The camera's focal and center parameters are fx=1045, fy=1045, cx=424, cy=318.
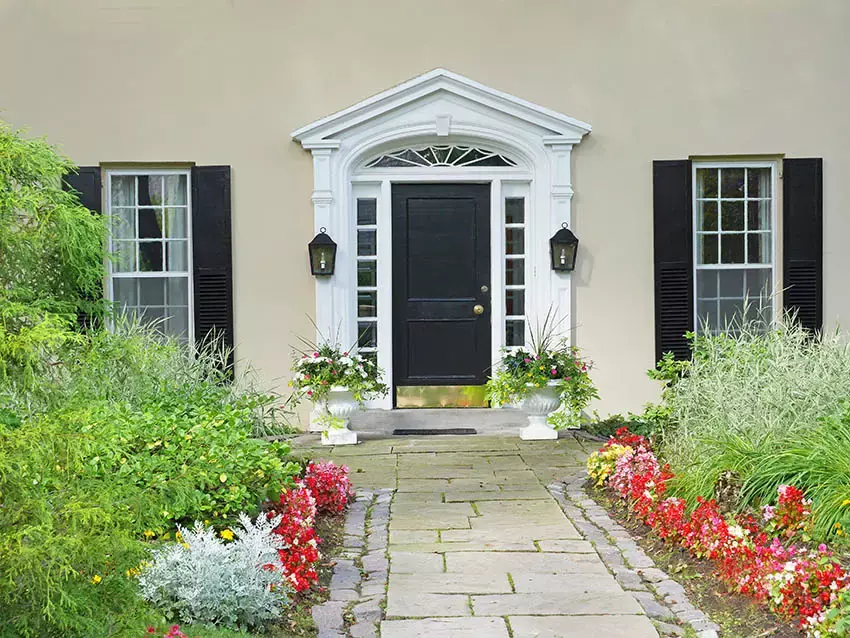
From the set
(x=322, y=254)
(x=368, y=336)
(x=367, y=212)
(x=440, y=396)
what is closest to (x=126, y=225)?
(x=322, y=254)

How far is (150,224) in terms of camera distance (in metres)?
8.75

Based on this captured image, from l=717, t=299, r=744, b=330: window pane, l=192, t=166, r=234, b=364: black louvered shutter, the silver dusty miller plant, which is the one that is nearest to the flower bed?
the silver dusty miller plant

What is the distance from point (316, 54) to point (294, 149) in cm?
80

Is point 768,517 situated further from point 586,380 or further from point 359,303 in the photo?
point 359,303

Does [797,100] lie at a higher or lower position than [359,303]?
higher

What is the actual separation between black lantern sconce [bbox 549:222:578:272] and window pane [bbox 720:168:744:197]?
1.41 metres

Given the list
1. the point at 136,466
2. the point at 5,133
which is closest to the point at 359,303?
the point at 136,466

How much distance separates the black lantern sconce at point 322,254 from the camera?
8.42m

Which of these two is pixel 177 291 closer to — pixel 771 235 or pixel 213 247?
pixel 213 247

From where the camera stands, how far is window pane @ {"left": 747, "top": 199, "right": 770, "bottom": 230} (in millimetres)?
8828

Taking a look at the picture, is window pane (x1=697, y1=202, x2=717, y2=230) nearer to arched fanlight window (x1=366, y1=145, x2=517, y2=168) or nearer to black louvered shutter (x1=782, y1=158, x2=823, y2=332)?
black louvered shutter (x1=782, y1=158, x2=823, y2=332)

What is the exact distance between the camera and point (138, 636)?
2920 millimetres

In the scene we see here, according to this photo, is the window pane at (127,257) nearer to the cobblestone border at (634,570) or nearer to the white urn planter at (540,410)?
the white urn planter at (540,410)

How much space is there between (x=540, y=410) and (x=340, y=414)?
152 cm
